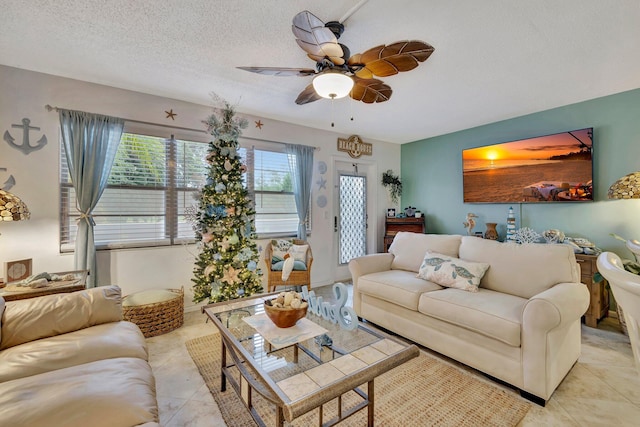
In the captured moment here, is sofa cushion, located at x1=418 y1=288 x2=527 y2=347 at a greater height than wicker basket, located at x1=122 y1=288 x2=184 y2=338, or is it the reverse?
sofa cushion, located at x1=418 y1=288 x2=527 y2=347

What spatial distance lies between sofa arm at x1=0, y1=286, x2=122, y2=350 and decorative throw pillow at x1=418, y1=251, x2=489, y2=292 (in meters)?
2.64

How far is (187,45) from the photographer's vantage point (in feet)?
7.30

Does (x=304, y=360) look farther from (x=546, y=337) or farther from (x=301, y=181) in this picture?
(x=301, y=181)

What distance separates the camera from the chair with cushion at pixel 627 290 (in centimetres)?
72

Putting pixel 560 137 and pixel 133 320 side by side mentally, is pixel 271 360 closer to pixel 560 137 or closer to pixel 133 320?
pixel 133 320

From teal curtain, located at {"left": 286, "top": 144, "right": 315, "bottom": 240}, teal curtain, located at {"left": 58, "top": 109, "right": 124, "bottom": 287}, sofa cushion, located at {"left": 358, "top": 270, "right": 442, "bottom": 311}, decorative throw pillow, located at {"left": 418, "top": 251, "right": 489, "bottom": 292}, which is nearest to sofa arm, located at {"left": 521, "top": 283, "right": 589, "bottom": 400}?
decorative throw pillow, located at {"left": 418, "top": 251, "right": 489, "bottom": 292}

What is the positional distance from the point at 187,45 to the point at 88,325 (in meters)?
2.19

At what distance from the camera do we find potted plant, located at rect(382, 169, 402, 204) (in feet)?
17.5

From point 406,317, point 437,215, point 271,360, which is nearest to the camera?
point 271,360

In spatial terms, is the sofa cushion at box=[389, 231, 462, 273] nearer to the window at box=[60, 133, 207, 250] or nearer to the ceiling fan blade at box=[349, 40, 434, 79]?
the ceiling fan blade at box=[349, 40, 434, 79]

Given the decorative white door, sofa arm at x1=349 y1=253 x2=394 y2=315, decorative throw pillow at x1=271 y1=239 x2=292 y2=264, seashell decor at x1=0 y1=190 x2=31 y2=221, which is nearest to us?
seashell decor at x1=0 y1=190 x2=31 y2=221

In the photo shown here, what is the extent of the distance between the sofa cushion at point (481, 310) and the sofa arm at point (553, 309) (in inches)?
4.3

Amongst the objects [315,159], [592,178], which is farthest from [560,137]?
[315,159]

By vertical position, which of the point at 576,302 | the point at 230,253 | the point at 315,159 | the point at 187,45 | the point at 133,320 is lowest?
the point at 133,320
